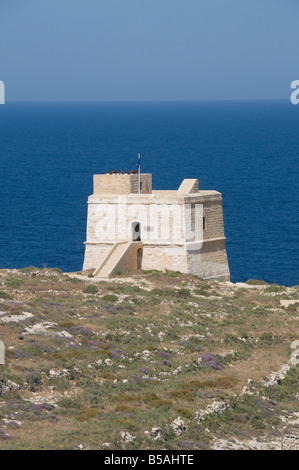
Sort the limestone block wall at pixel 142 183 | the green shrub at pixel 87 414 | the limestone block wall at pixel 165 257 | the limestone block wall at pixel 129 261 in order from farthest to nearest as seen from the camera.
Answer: the limestone block wall at pixel 142 183 < the limestone block wall at pixel 165 257 < the limestone block wall at pixel 129 261 < the green shrub at pixel 87 414

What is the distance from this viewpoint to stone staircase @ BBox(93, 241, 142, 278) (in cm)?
5531

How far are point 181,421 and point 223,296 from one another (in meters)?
22.3

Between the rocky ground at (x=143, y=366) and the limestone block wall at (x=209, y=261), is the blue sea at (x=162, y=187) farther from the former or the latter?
the rocky ground at (x=143, y=366)

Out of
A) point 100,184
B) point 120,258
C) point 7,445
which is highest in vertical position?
point 100,184

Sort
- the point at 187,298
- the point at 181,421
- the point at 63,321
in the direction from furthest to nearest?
the point at 187,298 < the point at 63,321 < the point at 181,421

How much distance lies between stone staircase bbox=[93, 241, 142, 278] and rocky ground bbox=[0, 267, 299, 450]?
1.54 meters

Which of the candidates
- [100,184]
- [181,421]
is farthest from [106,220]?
[181,421]

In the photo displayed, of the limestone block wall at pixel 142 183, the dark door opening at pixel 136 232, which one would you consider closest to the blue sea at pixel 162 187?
the limestone block wall at pixel 142 183

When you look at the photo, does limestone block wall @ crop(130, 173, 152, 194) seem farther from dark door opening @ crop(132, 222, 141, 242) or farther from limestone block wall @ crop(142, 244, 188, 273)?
limestone block wall @ crop(142, 244, 188, 273)

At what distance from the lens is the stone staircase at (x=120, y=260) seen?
181ft

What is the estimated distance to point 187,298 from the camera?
51.2 metres

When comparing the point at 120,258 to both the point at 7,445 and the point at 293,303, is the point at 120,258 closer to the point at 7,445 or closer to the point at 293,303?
the point at 293,303

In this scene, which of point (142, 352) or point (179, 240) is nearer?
point (142, 352)

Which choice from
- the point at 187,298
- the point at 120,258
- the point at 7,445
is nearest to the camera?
the point at 7,445
